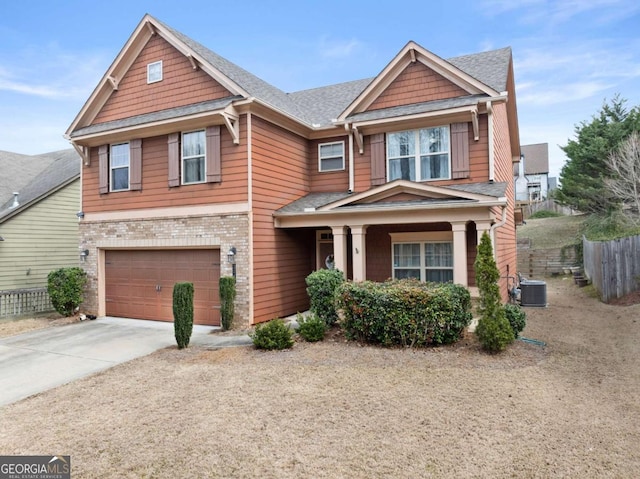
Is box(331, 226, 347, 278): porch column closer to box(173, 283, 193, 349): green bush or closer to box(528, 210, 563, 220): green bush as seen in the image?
box(173, 283, 193, 349): green bush

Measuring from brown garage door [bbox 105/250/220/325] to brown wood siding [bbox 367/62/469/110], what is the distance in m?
6.73

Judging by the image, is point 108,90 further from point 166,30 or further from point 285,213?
point 285,213

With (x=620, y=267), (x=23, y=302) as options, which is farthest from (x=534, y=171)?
(x=23, y=302)

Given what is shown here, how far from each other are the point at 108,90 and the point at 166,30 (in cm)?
288

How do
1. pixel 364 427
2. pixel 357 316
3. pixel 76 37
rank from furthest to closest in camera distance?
1. pixel 76 37
2. pixel 357 316
3. pixel 364 427

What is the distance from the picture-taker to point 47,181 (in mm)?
17828

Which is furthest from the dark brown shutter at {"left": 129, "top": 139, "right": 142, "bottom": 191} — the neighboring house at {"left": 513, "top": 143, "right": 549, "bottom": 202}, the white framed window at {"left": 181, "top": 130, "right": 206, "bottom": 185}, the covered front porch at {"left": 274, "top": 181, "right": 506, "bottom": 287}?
the neighboring house at {"left": 513, "top": 143, "right": 549, "bottom": 202}

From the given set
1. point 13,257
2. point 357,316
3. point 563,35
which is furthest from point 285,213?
point 563,35

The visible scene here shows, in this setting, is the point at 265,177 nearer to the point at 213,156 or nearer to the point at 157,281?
the point at 213,156

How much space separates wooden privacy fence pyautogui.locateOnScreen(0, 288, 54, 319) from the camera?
1345 cm

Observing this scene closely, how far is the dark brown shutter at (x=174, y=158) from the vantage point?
39.3ft

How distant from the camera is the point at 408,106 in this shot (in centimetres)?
1222

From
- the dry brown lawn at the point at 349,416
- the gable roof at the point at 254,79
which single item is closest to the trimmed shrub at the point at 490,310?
the dry brown lawn at the point at 349,416

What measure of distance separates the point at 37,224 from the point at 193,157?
8.57m
